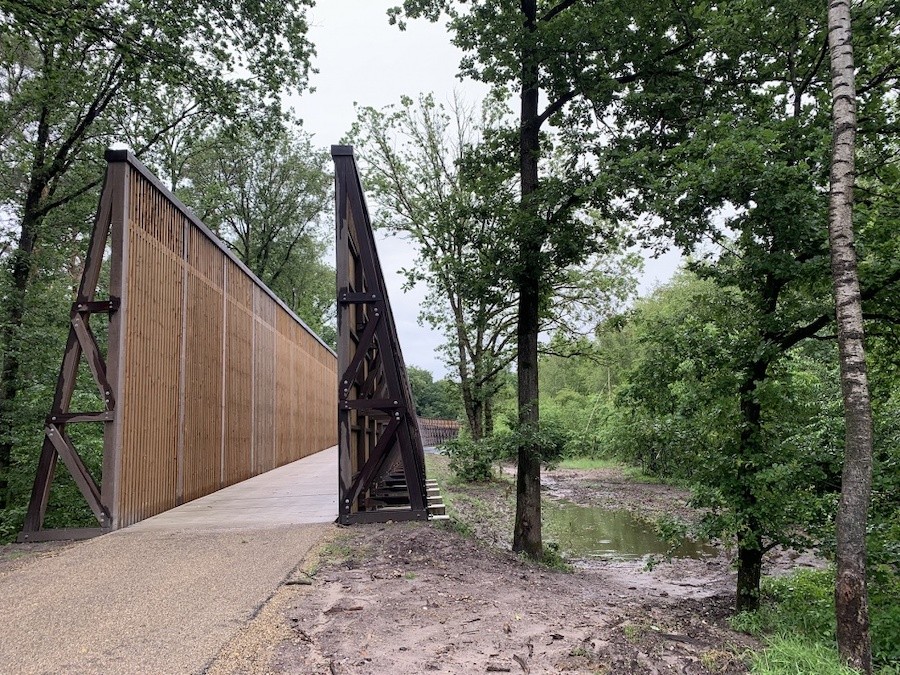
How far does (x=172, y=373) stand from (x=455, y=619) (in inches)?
220

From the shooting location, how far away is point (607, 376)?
109 feet

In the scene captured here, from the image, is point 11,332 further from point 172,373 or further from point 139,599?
point 139,599

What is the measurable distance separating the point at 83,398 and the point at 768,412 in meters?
10.1

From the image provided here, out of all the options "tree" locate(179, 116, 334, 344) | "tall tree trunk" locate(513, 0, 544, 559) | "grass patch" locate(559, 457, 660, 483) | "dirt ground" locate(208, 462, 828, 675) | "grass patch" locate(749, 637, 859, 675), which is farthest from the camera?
"tree" locate(179, 116, 334, 344)

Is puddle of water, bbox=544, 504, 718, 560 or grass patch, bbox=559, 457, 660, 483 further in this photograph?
grass patch, bbox=559, 457, 660, 483

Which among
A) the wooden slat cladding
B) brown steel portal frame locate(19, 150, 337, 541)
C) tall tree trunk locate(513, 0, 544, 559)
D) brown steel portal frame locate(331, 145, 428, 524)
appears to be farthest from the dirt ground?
the wooden slat cladding

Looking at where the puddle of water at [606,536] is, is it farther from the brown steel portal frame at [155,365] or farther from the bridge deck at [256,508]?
the brown steel portal frame at [155,365]

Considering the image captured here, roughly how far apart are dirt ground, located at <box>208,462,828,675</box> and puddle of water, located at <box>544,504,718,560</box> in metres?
2.81

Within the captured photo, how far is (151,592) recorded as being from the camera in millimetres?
4039

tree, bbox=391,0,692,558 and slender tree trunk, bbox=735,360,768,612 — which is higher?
tree, bbox=391,0,692,558

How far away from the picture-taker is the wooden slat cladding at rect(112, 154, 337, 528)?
6.71 m

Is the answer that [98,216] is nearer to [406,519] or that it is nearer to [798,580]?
[406,519]

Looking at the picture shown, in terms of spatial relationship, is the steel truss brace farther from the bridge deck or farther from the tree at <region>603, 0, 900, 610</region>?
the tree at <region>603, 0, 900, 610</region>

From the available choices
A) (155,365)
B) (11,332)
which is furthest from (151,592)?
(11,332)
